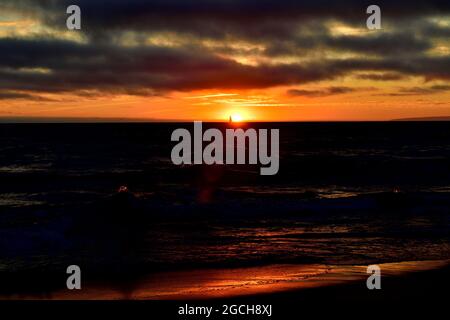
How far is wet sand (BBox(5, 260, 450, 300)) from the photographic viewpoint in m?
10.4

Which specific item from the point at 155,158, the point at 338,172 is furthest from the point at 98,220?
the point at 155,158

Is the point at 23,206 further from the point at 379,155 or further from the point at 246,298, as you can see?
the point at 379,155

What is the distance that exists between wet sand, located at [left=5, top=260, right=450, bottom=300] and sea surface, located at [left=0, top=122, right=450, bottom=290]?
0.62 meters

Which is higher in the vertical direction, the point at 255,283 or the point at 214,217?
the point at 214,217

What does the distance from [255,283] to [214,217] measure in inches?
392

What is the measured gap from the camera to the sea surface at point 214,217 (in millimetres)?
13805

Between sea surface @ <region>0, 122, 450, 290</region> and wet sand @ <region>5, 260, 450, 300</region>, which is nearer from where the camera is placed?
wet sand @ <region>5, 260, 450, 300</region>

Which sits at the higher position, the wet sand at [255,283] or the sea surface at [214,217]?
the sea surface at [214,217]

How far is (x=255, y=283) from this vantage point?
11.3 meters

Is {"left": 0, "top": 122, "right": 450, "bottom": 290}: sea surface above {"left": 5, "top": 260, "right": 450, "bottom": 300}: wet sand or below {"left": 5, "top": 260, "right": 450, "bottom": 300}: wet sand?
above

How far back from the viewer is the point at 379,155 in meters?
55.1

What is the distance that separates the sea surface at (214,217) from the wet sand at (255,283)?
0.62m
